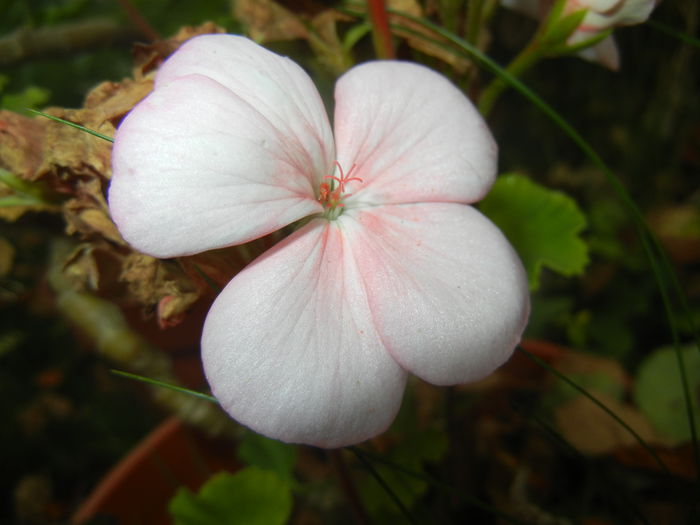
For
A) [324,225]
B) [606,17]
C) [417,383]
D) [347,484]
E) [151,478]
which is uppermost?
[606,17]

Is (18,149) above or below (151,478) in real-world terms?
above

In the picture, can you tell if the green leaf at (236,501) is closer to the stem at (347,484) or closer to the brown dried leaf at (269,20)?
the stem at (347,484)

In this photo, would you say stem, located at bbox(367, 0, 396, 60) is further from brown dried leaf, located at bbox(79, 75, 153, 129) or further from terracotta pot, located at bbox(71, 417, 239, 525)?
terracotta pot, located at bbox(71, 417, 239, 525)

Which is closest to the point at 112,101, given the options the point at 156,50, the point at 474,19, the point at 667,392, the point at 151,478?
the point at 156,50

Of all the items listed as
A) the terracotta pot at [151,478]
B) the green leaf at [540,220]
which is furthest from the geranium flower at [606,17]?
the terracotta pot at [151,478]

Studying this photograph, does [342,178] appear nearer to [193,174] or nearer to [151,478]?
[193,174]

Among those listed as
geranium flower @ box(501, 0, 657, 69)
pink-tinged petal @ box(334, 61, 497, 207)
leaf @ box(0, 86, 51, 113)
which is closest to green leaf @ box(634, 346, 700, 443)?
geranium flower @ box(501, 0, 657, 69)

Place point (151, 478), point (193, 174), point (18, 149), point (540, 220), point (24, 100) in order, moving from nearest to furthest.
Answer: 1. point (193, 174)
2. point (18, 149)
3. point (24, 100)
4. point (540, 220)
5. point (151, 478)

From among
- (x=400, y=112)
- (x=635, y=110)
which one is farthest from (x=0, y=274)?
(x=635, y=110)
